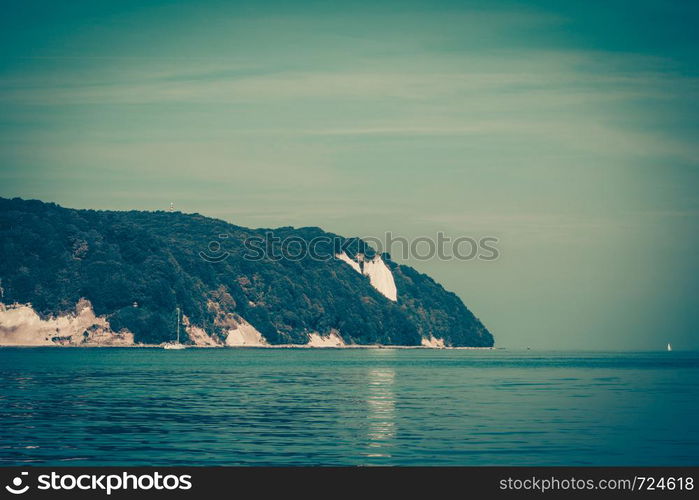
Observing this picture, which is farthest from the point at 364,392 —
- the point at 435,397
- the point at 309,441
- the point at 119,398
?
the point at 309,441

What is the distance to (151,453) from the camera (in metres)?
35.6

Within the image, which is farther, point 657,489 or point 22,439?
point 22,439

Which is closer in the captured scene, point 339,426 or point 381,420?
point 339,426

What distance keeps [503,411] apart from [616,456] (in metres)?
19.8

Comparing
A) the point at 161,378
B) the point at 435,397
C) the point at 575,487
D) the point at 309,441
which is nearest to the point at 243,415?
the point at 309,441

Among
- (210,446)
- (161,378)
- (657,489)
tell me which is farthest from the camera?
(161,378)

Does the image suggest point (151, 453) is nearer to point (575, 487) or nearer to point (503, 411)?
point (575, 487)

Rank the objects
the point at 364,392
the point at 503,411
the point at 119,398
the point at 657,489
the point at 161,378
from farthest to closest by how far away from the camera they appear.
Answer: the point at 161,378 < the point at 364,392 < the point at 119,398 < the point at 503,411 < the point at 657,489

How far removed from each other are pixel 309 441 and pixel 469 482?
499 inches

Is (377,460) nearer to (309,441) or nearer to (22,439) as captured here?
(309,441)

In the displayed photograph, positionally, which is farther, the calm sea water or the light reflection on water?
the light reflection on water

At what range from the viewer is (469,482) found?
2833 centimetres

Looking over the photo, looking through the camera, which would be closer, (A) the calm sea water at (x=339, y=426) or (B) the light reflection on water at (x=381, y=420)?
(A) the calm sea water at (x=339, y=426)

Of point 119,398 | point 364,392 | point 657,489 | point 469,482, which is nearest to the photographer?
point 657,489
